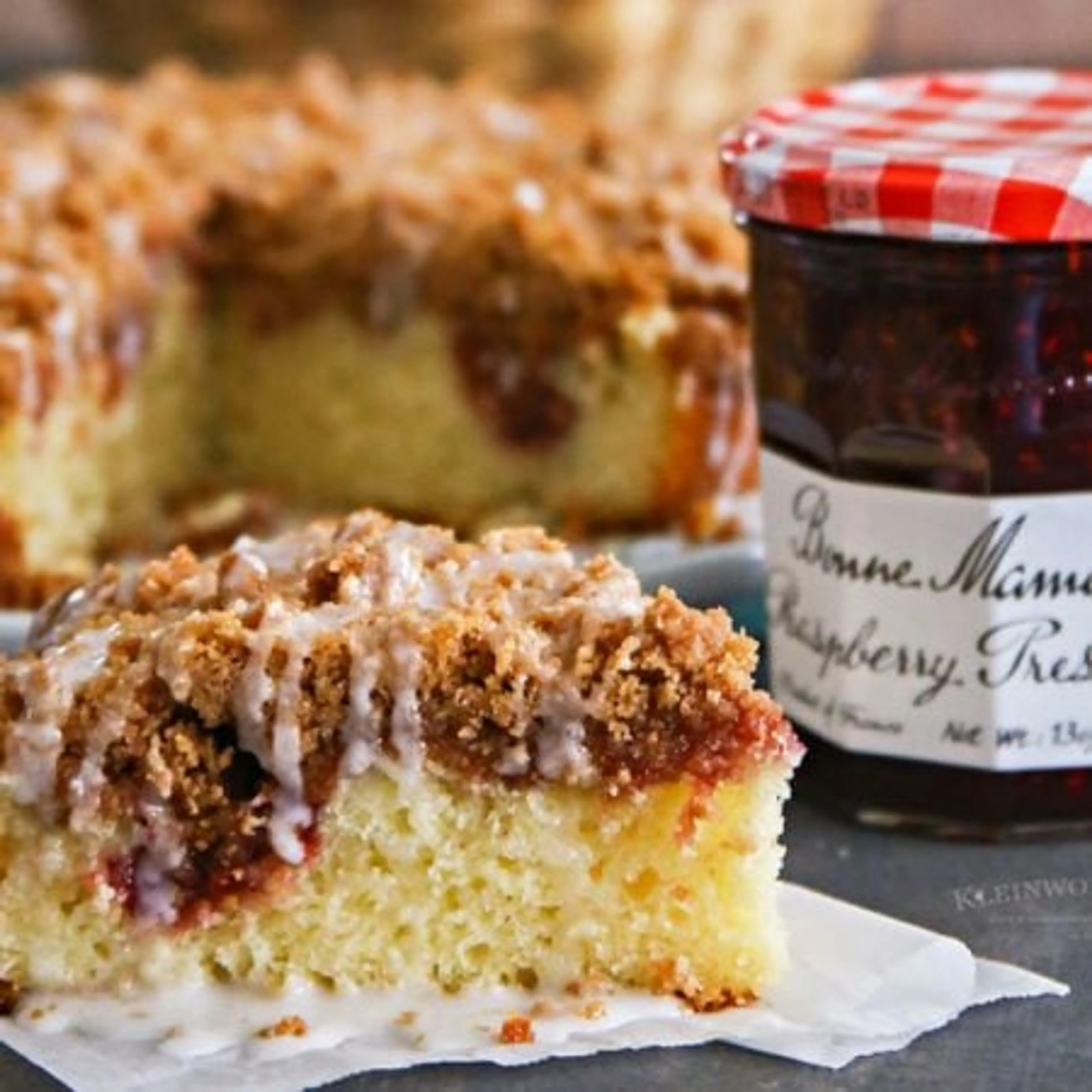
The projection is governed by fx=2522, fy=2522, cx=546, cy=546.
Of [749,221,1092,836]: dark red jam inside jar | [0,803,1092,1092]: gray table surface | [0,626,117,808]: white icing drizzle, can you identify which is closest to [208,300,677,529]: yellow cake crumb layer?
[749,221,1092,836]: dark red jam inside jar

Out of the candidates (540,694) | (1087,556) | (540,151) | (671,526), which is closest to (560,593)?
(540,694)

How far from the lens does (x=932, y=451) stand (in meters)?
2.34

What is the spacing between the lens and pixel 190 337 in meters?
3.67

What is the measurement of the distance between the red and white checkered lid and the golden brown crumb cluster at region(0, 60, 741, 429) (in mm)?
602

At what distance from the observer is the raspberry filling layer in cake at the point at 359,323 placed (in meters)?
3.21

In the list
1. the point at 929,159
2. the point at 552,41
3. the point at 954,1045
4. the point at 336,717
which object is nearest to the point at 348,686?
the point at 336,717

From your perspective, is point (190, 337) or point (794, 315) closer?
point (794, 315)

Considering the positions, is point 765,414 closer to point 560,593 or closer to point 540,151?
point 560,593

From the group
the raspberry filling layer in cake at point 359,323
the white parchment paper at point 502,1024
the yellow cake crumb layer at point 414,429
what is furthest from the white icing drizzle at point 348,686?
the yellow cake crumb layer at point 414,429

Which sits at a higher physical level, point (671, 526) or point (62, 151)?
point (62, 151)

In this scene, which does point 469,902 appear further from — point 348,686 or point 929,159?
point 929,159

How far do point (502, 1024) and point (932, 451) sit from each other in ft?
2.21

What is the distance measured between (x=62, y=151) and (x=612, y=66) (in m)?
1.34

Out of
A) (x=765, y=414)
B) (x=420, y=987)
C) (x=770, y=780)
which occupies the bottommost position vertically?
(x=420, y=987)
